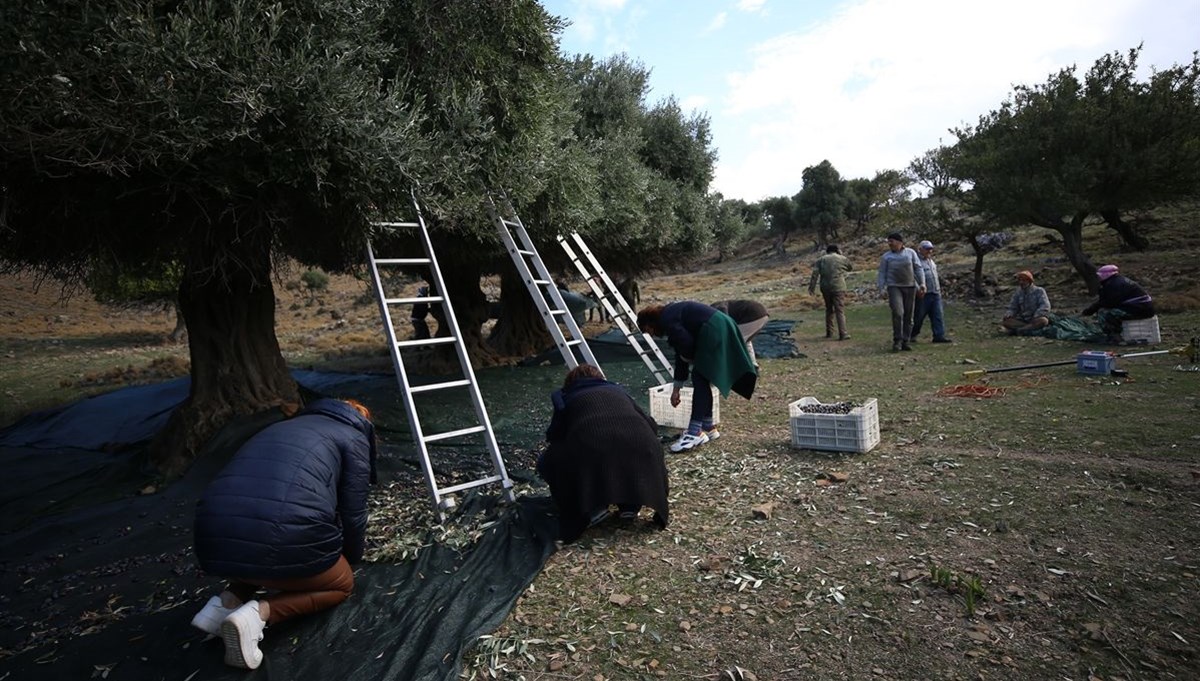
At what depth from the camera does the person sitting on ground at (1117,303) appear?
36.8 feet

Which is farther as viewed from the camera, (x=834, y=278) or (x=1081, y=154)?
(x=1081, y=154)

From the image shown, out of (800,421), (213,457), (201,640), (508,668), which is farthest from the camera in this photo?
(213,457)

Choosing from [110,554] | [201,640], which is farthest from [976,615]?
[110,554]

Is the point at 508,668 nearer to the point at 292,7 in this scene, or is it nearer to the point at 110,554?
the point at 110,554

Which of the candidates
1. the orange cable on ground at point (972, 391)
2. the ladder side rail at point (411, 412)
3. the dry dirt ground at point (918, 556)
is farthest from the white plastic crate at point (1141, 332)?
the ladder side rail at point (411, 412)

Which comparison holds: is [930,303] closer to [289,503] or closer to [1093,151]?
[1093,151]

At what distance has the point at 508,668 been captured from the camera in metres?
3.70

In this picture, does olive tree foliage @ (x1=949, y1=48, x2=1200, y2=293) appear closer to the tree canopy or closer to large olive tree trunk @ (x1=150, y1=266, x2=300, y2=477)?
the tree canopy

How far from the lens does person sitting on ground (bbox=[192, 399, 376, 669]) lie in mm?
3787

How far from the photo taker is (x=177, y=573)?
532 centimetres

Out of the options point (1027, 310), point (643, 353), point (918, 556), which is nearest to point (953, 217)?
point (1027, 310)

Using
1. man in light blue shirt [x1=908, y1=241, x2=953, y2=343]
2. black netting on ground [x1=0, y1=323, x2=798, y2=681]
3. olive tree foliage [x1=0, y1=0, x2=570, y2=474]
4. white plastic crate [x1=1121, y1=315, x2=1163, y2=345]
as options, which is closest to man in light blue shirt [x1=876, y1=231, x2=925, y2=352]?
man in light blue shirt [x1=908, y1=241, x2=953, y2=343]

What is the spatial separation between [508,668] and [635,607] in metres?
0.93

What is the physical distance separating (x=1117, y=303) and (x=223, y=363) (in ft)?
46.9
